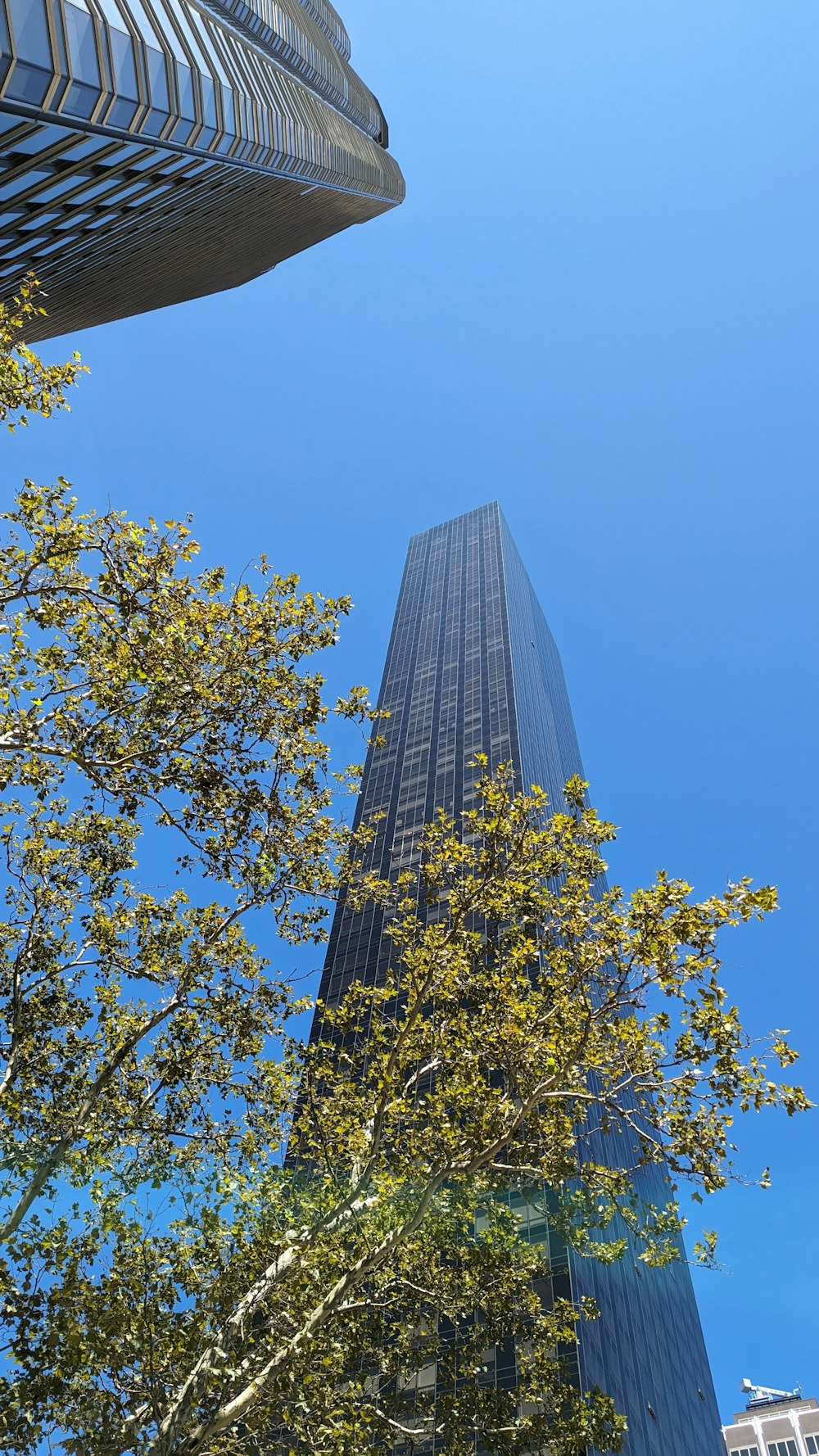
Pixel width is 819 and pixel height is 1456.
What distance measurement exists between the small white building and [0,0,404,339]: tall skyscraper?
142m

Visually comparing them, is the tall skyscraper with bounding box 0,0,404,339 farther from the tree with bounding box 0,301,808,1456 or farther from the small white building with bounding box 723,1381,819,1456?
the small white building with bounding box 723,1381,819,1456

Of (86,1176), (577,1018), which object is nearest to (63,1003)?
(86,1176)

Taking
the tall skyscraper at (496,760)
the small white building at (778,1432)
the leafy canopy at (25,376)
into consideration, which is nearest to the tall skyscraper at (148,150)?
the leafy canopy at (25,376)

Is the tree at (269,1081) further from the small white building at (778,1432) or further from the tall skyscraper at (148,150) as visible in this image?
the small white building at (778,1432)

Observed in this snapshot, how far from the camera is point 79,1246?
13.1 metres

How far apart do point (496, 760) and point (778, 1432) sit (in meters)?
98.0

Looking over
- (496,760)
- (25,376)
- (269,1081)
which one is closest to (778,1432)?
(496,760)

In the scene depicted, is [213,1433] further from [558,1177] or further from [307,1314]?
[558,1177]

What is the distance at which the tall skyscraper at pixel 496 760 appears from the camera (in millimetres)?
56812

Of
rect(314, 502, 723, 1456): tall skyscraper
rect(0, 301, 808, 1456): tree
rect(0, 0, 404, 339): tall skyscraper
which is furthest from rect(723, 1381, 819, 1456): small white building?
rect(0, 0, 404, 339): tall skyscraper

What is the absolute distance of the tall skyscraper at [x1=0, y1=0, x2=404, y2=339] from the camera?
47.8 feet

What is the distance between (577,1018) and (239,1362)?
23.0ft

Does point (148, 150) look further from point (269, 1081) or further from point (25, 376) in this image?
point (269, 1081)

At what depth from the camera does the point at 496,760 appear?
322ft
